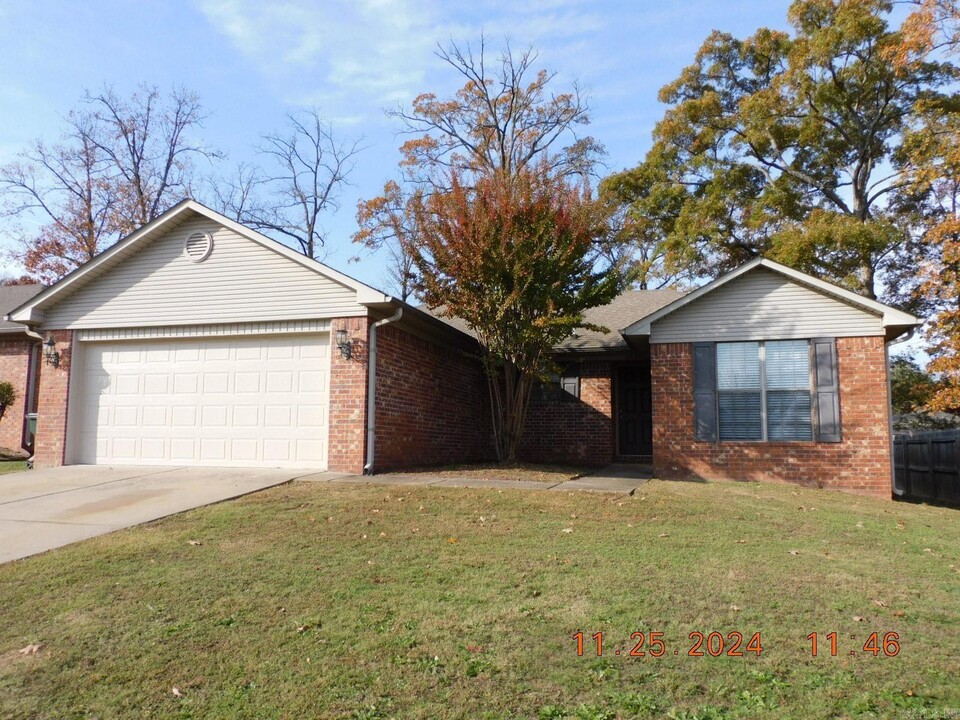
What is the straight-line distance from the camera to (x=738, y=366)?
12375 mm

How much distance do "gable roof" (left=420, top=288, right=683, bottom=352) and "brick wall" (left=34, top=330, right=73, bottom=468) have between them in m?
6.71

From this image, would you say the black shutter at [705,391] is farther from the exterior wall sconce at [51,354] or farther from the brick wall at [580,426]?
the exterior wall sconce at [51,354]

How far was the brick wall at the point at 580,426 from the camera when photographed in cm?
1596

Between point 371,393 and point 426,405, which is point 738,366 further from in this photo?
point 371,393

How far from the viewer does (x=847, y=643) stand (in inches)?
167

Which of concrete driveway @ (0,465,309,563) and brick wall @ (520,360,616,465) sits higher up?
brick wall @ (520,360,616,465)

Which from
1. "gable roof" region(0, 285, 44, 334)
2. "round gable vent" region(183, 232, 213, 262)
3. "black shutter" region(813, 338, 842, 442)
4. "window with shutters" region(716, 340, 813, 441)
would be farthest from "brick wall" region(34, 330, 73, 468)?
"black shutter" region(813, 338, 842, 442)

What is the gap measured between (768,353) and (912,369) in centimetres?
1409

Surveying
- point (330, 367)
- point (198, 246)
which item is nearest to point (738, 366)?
point (330, 367)

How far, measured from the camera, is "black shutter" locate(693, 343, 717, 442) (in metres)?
12.4

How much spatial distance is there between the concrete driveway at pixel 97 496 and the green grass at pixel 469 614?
0.58 m

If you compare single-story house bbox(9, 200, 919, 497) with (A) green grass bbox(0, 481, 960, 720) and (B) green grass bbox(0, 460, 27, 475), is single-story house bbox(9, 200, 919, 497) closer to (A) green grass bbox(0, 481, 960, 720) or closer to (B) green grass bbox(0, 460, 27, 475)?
(B) green grass bbox(0, 460, 27, 475)

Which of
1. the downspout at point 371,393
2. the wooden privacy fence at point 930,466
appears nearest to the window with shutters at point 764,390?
the wooden privacy fence at point 930,466

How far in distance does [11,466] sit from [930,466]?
1899 centimetres
